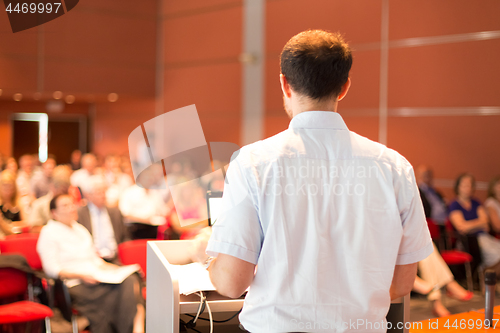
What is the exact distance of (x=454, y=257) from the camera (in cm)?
470

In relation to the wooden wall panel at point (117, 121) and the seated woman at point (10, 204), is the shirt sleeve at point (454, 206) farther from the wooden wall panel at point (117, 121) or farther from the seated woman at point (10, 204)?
the wooden wall panel at point (117, 121)

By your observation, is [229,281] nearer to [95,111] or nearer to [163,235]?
[163,235]

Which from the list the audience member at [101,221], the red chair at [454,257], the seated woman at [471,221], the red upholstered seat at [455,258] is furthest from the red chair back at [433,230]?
the audience member at [101,221]

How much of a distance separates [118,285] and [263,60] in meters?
5.97

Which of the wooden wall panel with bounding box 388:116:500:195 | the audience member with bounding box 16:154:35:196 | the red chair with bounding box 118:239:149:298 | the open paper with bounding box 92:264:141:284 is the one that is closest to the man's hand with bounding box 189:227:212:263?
the open paper with bounding box 92:264:141:284

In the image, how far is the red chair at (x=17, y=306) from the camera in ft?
9.13

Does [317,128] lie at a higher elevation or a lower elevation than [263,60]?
lower

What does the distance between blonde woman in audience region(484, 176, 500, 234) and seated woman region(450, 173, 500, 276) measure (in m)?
0.07

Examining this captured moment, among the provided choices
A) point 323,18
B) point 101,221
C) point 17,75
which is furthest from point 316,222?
point 17,75

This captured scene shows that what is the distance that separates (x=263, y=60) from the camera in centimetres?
845

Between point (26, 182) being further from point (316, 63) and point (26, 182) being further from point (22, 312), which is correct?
point (316, 63)

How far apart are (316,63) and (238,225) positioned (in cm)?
40

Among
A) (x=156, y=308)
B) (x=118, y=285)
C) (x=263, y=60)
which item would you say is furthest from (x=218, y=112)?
(x=156, y=308)

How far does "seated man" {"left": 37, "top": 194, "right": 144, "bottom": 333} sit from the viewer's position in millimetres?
3127
